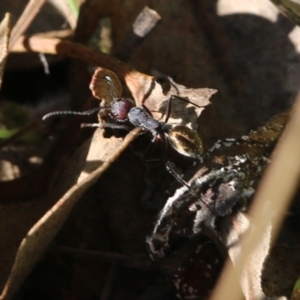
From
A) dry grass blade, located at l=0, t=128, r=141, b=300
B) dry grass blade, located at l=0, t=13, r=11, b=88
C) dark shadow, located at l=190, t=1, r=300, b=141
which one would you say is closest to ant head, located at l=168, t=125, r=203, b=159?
dark shadow, located at l=190, t=1, r=300, b=141

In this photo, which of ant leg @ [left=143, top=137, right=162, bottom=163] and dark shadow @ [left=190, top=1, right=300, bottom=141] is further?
dark shadow @ [left=190, top=1, right=300, bottom=141]

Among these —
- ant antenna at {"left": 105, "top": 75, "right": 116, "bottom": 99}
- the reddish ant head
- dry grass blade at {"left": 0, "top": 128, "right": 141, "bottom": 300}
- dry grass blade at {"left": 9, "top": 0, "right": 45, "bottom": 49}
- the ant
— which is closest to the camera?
dry grass blade at {"left": 0, "top": 128, "right": 141, "bottom": 300}

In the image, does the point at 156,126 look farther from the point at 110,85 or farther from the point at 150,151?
the point at 110,85

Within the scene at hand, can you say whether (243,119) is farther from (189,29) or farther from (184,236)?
(184,236)

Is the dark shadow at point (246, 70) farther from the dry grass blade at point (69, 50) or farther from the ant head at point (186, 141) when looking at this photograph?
the dry grass blade at point (69, 50)

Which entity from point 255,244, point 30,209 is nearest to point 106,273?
point 30,209

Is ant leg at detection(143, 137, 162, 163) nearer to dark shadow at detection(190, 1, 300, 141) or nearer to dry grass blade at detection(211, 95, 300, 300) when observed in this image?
dark shadow at detection(190, 1, 300, 141)
